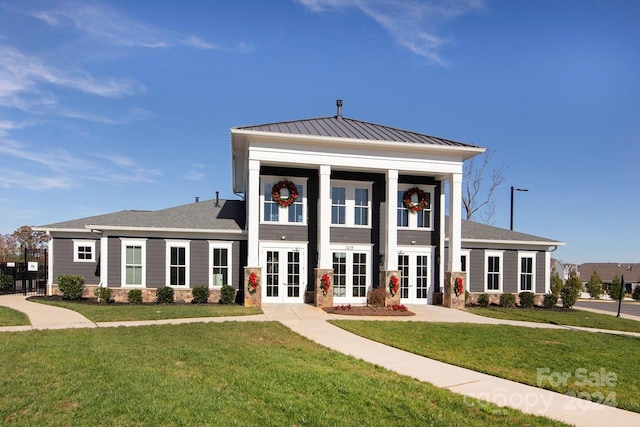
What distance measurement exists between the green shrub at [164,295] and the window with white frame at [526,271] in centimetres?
1642

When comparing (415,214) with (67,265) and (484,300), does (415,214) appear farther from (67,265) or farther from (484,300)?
(67,265)

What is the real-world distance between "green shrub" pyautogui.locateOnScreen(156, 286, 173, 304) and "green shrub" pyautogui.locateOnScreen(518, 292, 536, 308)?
16125 millimetres

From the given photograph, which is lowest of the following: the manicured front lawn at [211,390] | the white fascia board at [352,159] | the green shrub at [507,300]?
the green shrub at [507,300]

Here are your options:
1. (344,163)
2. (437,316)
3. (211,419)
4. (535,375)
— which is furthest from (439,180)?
(211,419)

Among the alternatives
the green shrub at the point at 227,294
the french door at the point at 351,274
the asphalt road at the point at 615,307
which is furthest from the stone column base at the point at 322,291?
the asphalt road at the point at 615,307

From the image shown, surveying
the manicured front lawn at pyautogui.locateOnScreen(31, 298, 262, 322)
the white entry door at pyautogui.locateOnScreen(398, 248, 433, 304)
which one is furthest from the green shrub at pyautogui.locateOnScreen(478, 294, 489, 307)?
the manicured front lawn at pyautogui.locateOnScreen(31, 298, 262, 322)

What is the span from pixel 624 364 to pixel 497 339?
115 inches

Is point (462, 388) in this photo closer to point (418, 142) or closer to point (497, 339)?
point (497, 339)

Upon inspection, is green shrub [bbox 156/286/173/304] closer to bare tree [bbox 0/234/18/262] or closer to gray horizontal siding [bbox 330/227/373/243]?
gray horizontal siding [bbox 330/227/373/243]

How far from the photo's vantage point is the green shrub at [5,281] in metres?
22.6

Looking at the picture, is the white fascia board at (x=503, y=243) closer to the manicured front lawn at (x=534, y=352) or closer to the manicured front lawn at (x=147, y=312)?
the manicured front lawn at (x=534, y=352)

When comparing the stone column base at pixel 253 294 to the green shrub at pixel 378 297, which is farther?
the green shrub at pixel 378 297

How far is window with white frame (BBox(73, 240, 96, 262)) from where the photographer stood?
69.1ft

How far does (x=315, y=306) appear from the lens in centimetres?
1806
